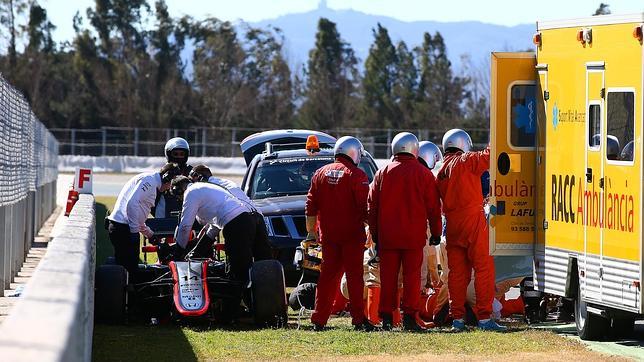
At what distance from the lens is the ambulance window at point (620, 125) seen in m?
12.8

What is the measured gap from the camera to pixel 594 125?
534 inches

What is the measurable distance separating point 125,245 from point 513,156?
13.2ft

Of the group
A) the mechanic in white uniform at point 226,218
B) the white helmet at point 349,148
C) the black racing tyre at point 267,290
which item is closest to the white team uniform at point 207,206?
the mechanic in white uniform at point 226,218

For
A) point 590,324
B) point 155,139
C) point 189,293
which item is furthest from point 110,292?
point 155,139

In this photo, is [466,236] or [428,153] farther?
[428,153]

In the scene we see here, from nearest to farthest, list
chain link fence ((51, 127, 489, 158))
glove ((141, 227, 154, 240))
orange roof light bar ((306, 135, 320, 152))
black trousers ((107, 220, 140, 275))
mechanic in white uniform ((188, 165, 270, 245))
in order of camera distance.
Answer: mechanic in white uniform ((188, 165, 270, 245)) → black trousers ((107, 220, 140, 275)) → glove ((141, 227, 154, 240)) → orange roof light bar ((306, 135, 320, 152)) → chain link fence ((51, 127, 489, 158))

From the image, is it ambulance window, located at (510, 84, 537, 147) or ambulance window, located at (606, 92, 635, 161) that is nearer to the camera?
ambulance window, located at (606, 92, 635, 161)

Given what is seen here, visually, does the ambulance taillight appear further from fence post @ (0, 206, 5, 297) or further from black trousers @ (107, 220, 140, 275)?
fence post @ (0, 206, 5, 297)

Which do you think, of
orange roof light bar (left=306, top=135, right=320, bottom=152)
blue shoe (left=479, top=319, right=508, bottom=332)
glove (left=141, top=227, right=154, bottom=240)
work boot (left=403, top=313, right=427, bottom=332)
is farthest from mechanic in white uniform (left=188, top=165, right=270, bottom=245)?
orange roof light bar (left=306, top=135, right=320, bottom=152)

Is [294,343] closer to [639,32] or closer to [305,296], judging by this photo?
[305,296]

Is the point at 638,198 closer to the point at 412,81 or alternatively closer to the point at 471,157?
the point at 471,157

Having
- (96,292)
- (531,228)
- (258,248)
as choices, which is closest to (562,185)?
(531,228)

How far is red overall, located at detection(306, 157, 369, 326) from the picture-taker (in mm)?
14766

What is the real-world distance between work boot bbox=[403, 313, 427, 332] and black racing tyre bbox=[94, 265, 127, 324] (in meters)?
2.60
